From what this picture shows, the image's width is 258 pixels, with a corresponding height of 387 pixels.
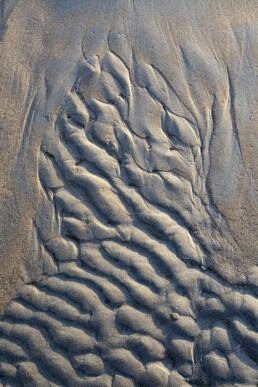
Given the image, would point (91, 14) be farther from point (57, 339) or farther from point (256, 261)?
point (57, 339)

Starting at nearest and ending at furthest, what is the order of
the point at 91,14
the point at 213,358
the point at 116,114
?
the point at 213,358 < the point at 116,114 < the point at 91,14

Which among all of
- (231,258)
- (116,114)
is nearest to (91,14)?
(116,114)

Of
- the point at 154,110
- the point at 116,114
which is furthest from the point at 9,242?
the point at 154,110

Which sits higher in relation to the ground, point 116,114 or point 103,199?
point 116,114

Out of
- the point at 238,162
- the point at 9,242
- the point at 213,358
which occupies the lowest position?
the point at 213,358

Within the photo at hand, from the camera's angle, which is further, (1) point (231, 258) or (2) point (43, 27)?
(2) point (43, 27)

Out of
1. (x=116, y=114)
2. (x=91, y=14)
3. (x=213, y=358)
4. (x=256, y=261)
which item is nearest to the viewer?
(x=213, y=358)

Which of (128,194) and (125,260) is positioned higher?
(128,194)
